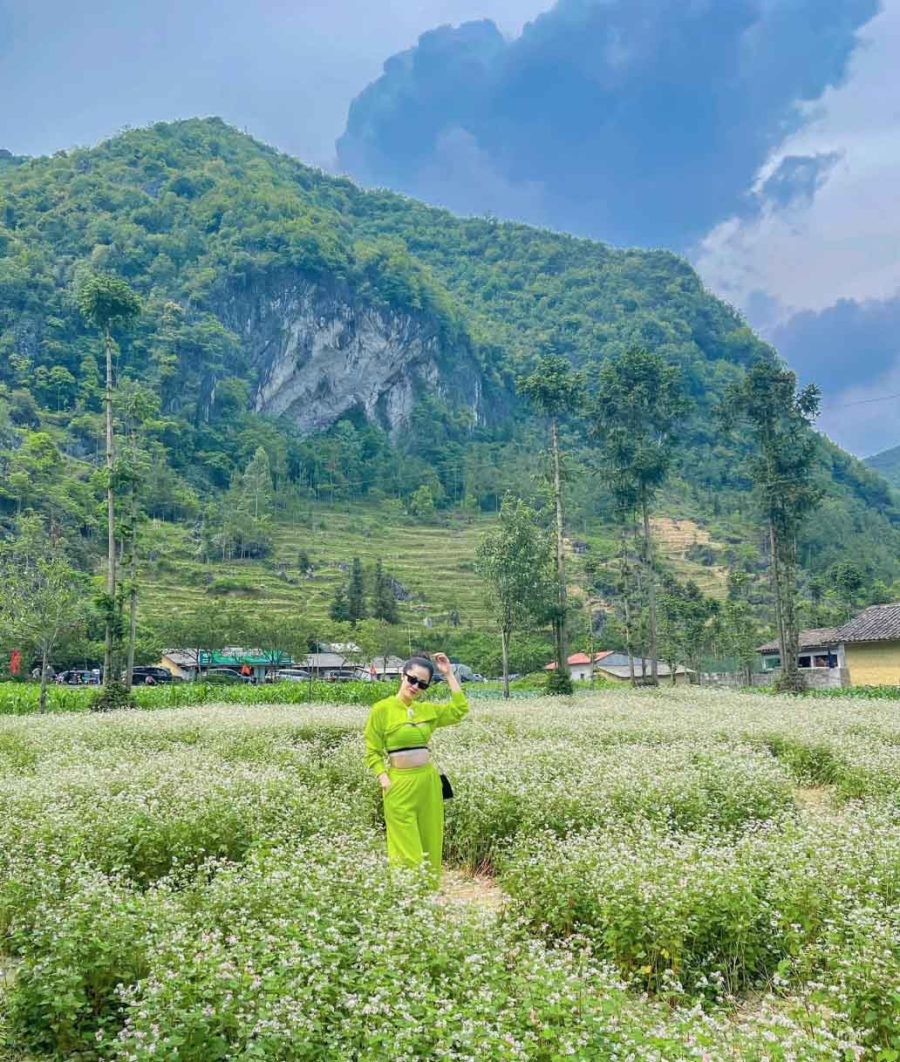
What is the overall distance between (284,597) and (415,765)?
81.6 meters

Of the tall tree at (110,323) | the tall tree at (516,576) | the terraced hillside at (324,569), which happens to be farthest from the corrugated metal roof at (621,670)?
the tall tree at (110,323)

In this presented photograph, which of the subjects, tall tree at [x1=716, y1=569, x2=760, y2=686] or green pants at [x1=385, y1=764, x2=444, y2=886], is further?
tall tree at [x1=716, y1=569, x2=760, y2=686]

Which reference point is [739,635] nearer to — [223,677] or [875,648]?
[875,648]

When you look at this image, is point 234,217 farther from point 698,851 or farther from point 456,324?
point 698,851

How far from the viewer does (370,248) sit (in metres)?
176

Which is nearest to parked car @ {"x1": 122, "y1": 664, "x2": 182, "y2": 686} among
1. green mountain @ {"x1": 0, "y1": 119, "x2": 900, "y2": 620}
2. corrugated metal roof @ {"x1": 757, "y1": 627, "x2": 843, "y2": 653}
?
green mountain @ {"x1": 0, "y1": 119, "x2": 900, "y2": 620}

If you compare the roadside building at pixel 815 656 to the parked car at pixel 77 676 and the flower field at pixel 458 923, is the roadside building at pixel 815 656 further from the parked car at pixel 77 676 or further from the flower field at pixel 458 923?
the flower field at pixel 458 923

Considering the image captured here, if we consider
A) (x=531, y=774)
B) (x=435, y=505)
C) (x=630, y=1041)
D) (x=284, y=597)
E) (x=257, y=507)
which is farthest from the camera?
(x=435, y=505)

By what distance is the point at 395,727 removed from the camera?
6.50 m

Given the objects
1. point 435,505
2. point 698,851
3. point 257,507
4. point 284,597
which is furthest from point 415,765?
point 435,505

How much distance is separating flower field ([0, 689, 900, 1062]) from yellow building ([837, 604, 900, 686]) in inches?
1232

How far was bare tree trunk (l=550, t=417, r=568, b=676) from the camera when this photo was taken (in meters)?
38.7

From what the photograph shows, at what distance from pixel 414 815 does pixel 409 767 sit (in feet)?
1.18

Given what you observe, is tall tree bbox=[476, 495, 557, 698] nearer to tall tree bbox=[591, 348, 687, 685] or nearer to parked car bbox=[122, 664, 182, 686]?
tall tree bbox=[591, 348, 687, 685]
